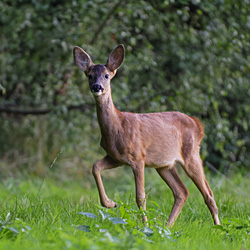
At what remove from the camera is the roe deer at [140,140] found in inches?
165

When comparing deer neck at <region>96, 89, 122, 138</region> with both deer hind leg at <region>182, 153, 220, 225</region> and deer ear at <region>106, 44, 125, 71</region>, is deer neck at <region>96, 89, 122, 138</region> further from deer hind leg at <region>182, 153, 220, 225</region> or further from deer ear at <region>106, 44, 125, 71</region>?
deer hind leg at <region>182, 153, 220, 225</region>

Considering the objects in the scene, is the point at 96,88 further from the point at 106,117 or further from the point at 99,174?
the point at 99,174

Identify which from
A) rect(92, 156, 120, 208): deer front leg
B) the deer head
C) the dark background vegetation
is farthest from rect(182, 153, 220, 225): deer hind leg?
the dark background vegetation

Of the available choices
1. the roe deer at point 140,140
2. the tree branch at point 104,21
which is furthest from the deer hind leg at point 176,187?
the tree branch at point 104,21

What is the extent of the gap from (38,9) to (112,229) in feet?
13.4

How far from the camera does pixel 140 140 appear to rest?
435 centimetres

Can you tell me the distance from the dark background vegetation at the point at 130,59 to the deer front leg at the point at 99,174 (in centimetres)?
259

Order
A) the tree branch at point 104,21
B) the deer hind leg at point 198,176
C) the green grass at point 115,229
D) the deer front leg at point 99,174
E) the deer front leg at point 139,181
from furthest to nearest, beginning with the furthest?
the tree branch at point 104,21
the deer hind leg at point 198,176
the deer front leg at point 139,181
the deer front leg at point 99,174
the green grass at point 115,229

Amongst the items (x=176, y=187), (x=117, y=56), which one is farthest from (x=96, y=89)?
(x=176, y=187)

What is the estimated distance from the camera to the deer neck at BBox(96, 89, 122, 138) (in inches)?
167

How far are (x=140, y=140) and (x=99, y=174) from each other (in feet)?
1.59

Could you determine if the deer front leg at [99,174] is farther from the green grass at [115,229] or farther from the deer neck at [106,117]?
the deer neck at [106,117]

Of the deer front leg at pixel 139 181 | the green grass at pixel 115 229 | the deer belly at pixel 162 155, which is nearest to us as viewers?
the green grass at pixel 115 229

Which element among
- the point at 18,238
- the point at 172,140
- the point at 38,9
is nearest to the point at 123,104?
the point at 38,9
